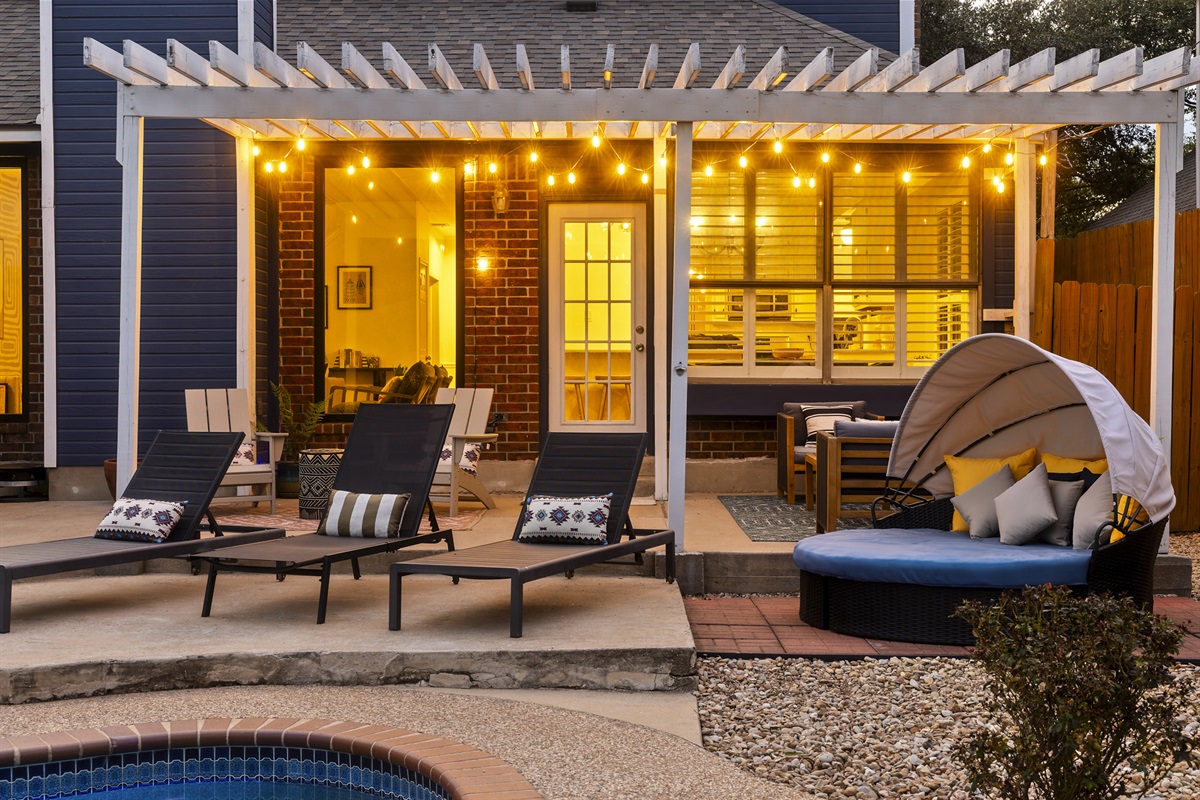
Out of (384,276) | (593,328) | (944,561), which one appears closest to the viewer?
(944,561)

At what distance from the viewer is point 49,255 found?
9617 millimetres

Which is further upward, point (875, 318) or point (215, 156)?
point (215, 156)

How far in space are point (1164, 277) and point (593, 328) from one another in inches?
187

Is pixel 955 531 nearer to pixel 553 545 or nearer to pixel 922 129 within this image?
pixel 553 545

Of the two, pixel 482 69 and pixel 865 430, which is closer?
pixel 482 69

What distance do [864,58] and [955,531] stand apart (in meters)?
2.69

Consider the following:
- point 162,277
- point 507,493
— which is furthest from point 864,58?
point 162,277

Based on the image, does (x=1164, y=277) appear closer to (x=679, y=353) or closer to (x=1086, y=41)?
(x=679, y=353)

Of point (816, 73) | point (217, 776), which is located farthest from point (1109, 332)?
point (217, 776)

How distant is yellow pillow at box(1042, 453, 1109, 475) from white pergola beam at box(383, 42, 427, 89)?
4.12m

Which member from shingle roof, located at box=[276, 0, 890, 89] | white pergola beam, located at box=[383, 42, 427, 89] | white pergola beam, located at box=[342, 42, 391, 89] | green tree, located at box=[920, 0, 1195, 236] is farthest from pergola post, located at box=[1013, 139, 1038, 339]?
green tree, located at box=[920, 0, 1195, 236]

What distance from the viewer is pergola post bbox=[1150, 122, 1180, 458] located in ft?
22.1

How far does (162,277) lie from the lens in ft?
31.4

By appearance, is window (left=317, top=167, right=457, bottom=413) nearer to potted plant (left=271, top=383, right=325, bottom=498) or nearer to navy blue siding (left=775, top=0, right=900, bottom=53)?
potted plant (left=271, top=383, right=325, bottom=498)
